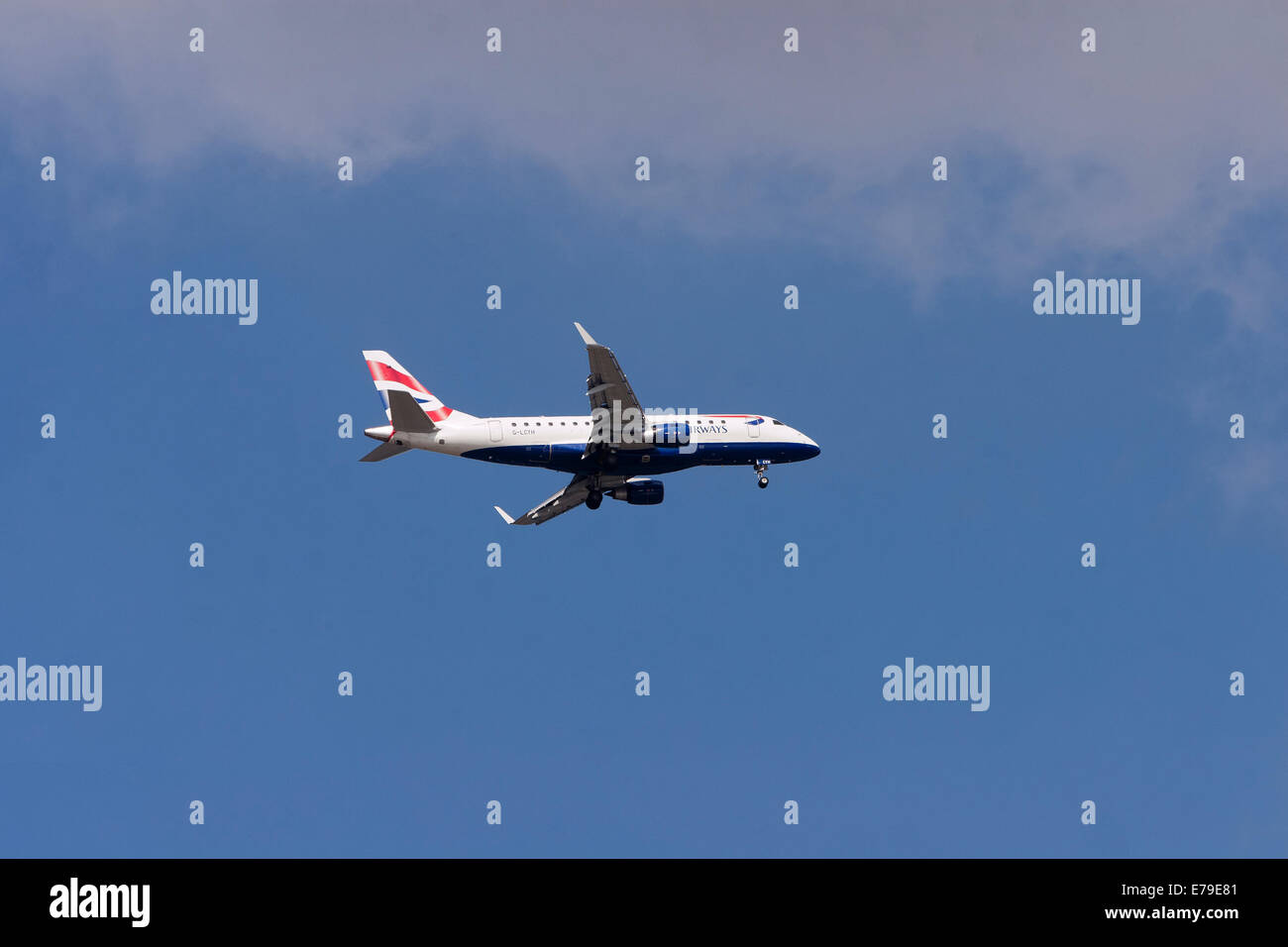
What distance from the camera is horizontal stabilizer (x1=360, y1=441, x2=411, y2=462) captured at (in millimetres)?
99500

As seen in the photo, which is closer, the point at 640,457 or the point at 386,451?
the point at 386,451

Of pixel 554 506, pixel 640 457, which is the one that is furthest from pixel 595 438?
pixel 554 506

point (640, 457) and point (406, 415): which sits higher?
point (406, 415)

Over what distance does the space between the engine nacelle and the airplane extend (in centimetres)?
6

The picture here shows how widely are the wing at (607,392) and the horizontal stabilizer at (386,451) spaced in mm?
10857

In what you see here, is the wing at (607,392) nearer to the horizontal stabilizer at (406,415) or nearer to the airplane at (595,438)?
the airplane at (595,438)

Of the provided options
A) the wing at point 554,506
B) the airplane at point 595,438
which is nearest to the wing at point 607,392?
the airplane at point 595,438

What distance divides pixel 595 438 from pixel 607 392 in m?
3.79

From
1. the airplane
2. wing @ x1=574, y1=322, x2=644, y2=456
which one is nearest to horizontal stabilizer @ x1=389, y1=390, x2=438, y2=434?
the airplane

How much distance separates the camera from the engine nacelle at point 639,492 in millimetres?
108875

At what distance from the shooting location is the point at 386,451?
9962 centimetres

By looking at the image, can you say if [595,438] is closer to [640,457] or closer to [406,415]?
[640,457]

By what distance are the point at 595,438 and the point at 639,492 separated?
8370mm

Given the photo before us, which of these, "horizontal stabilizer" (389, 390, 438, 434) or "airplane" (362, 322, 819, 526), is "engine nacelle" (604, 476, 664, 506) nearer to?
"airplane" (362, 322, 819, 526)
